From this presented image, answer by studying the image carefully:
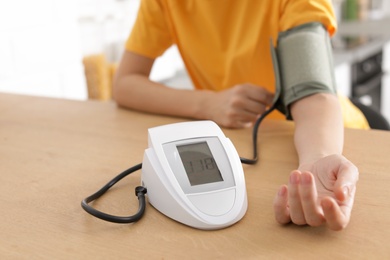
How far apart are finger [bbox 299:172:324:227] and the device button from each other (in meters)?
0.08

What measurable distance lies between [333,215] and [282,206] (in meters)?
0.05

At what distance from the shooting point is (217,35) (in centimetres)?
103

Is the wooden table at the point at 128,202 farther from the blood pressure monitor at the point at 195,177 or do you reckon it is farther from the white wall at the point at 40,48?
the white wall at the point at 40,48

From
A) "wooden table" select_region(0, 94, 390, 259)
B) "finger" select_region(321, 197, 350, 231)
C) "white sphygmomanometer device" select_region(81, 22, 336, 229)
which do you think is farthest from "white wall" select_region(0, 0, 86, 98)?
Result: "finger" select_region(321, 197, 350, 231)

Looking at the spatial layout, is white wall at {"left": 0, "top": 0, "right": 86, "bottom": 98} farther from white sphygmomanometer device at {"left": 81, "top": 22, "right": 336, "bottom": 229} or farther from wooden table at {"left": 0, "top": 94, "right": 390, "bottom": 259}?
white sphygmomanometer device at {"left": 81, "top": 22, "right": 336, "bottom": 229}

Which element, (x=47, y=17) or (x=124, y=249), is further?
(x=47, y=17)

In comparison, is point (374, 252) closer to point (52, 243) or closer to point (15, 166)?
point (52, 243)

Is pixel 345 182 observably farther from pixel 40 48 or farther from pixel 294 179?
pixel 40 48

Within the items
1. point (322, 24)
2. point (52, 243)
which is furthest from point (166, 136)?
point (322, 24)

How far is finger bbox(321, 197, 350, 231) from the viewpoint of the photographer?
441mm

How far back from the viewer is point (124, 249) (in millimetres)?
463

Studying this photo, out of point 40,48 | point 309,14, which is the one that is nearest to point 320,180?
point 309,14

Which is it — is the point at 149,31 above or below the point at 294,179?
below

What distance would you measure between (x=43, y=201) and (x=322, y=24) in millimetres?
527
